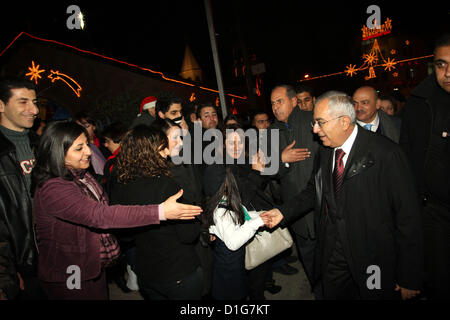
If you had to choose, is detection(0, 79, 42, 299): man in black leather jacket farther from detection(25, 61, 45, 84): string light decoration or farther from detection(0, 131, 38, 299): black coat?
detection(25, 61, 45, 84): string light decoration

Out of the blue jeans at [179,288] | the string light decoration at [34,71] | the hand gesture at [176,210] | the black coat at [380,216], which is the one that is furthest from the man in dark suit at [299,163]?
the string light decoration at [34,71]

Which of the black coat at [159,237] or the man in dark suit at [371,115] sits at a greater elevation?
the man in dark suit at [371,115]

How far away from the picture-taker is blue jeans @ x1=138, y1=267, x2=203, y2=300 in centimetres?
222

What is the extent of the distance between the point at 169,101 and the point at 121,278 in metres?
3.02

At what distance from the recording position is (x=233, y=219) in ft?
8.61

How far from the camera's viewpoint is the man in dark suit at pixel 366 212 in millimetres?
2096

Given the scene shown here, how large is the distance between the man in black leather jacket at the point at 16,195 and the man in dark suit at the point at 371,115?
13.4ft

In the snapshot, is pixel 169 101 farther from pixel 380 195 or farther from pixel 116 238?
pixel 380 195

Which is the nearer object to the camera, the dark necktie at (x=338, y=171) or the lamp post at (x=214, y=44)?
the dark necktie at (x=338, y=171)

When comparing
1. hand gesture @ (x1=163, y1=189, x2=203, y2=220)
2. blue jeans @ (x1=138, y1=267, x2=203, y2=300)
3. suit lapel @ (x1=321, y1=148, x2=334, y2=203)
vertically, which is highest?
suit lapel @ (x1=321, y1=148, x2=334, y2=203)

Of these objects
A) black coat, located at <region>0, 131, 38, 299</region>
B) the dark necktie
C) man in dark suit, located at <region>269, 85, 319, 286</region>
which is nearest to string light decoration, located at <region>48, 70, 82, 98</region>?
black coat, located at <region>0, 131, 38, 299</region>

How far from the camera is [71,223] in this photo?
2.13 m

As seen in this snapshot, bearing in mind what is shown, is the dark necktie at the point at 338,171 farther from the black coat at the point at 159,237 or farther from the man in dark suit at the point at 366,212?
the black coat at the point at 159,237

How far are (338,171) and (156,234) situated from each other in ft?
5.61
